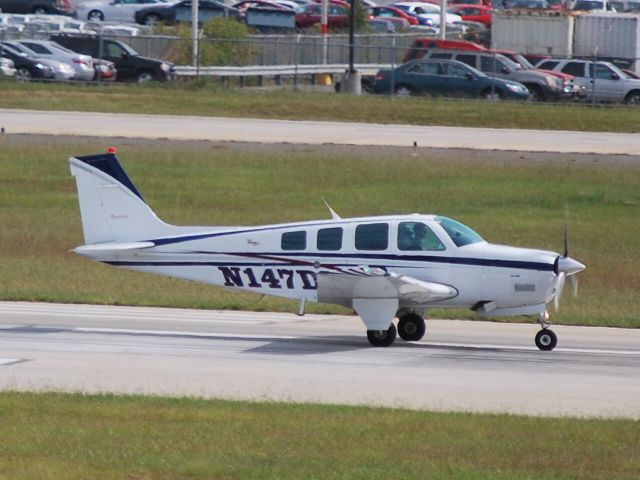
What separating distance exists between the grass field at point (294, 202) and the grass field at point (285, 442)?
9166 millimetres

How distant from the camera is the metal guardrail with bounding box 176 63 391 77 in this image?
5719cm

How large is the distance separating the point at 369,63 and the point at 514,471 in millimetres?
54873

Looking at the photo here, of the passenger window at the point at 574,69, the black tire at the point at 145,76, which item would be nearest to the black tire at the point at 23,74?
the black tire at the point at 145,76

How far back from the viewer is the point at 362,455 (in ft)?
40.9

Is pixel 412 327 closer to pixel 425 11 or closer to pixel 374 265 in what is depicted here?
pixel 374 265

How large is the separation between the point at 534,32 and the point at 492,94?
16926mm

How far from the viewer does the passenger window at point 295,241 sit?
63.8ft

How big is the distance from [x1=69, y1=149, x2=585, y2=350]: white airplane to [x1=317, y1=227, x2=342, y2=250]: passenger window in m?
0.01

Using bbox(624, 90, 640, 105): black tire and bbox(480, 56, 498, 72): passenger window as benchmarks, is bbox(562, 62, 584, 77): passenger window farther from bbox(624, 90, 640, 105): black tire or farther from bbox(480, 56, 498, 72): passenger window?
bbox(480, 56, 498, 72): passenger window

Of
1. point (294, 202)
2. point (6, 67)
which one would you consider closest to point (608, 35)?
point (6, 67)

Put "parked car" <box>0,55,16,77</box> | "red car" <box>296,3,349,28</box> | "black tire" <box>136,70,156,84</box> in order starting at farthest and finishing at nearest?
"red car" <box>296,3,349,28</box>
"black tire" <box>136,70,156,84</box>
"parked car" <box>0,55,16,77</box>

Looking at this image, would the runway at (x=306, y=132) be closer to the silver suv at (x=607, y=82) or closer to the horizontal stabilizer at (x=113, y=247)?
the silver suv at (x=607, y=82)

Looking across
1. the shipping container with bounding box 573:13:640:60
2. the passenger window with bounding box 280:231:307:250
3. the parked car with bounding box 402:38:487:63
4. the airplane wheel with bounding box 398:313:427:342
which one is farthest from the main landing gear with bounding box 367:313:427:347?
the shipping container with bounding box 573:13:640:60

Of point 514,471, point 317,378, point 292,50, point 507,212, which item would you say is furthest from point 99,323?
point 292,50
